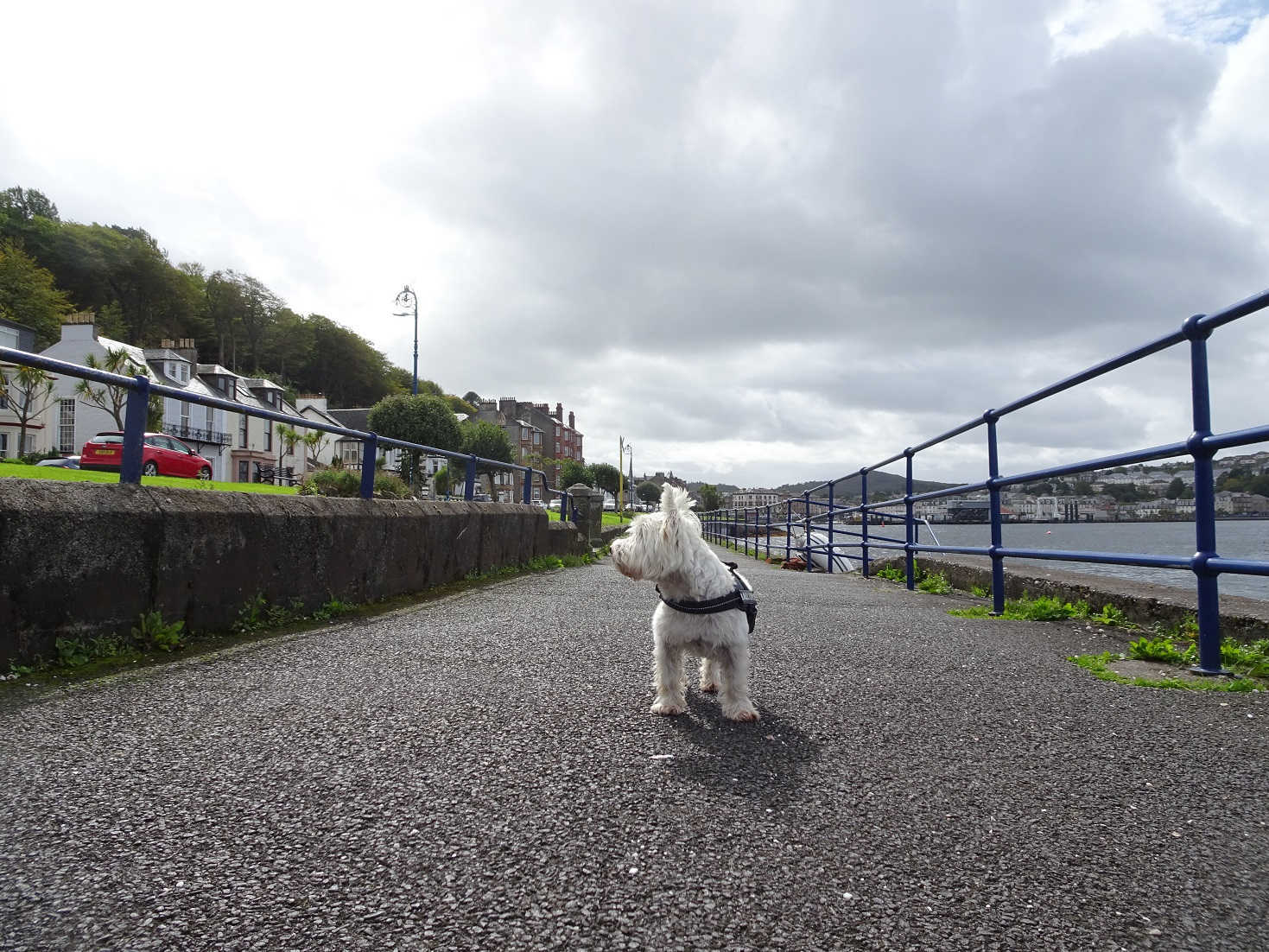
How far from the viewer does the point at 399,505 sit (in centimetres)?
661

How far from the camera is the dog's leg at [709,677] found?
3.45 m

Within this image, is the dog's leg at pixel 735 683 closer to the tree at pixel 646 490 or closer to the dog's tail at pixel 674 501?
the dog's tail at pixel 674 501

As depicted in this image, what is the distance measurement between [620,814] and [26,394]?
3.90 meters

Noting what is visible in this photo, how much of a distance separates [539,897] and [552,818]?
1.17 ft

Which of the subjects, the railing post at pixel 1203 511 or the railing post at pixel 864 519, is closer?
the railing post at pixel 1203 511

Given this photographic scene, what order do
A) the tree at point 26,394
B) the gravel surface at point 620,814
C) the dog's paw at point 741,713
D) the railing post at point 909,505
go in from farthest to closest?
the railing post at point 909,505, the tree at point 26,394, the dog's paw at point 741,713, the gravel surface at point 620,814

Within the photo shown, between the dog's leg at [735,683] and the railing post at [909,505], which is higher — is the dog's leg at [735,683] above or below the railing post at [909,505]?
below

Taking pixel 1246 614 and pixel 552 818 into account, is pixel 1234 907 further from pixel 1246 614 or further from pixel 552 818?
pixel 1246 614

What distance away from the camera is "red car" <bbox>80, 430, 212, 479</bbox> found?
13.4 ft

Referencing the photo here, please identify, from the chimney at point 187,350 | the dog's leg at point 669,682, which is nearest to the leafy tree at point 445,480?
the dog's leg at point 669,682

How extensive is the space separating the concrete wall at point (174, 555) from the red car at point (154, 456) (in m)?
0.37

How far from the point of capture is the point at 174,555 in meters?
3.96

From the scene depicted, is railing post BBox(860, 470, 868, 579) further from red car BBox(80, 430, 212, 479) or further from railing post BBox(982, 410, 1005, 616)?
red car BBox(80, 430, 212, 479)

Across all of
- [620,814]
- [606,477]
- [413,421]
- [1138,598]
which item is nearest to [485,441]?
[413,421]
